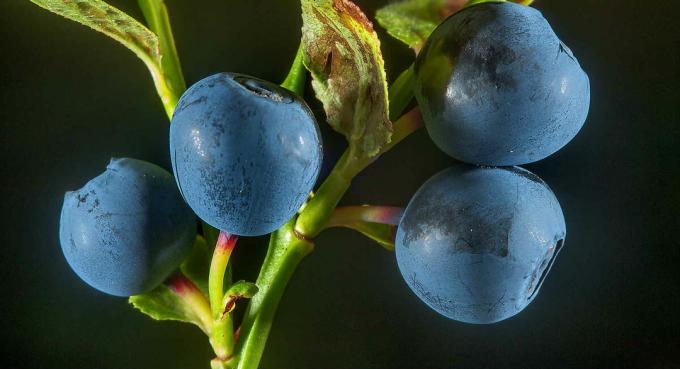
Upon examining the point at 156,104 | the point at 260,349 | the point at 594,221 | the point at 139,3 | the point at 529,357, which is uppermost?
the point at 139,3

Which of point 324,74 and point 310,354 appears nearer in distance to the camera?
point 324,74

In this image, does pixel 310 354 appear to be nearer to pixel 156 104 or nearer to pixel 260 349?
pixel 260 349

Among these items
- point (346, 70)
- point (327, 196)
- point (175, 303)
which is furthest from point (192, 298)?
point (346, 70)

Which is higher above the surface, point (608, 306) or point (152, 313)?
point (152, 313)

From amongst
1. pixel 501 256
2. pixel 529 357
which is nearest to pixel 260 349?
pixel 501 256

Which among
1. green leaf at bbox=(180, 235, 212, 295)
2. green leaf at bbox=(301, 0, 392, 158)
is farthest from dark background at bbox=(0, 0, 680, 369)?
green leaf at bbox=(301, 0, 392, 158)

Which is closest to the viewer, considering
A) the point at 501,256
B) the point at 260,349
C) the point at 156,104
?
the point at 501,256

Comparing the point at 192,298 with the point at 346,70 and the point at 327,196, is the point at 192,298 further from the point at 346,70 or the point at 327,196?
the point at 346,70
